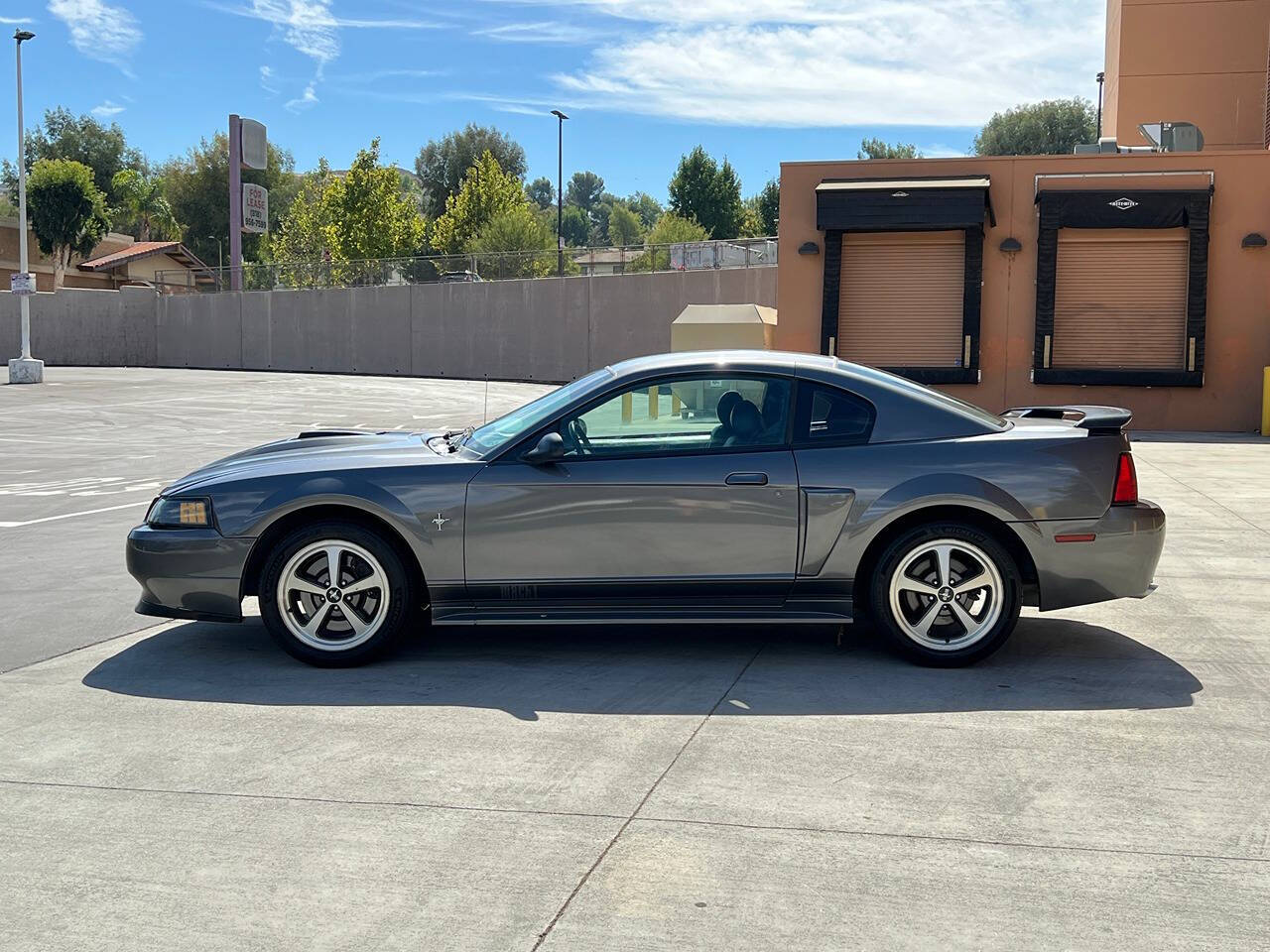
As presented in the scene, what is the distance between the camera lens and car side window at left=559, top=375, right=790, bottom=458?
6266 millimetres

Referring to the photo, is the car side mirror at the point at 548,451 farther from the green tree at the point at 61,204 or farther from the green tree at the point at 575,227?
the green tree at the point at 575,227

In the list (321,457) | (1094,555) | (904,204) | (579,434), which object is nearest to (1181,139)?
(904,204)

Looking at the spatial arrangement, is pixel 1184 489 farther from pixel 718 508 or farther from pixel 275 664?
pixel 275 664

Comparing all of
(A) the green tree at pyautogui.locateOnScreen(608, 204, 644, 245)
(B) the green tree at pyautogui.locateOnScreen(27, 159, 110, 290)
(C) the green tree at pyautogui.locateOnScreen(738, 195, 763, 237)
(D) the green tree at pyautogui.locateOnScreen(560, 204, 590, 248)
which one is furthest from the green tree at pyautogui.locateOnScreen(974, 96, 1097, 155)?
(D) the green tree at pyautogui.locateOnScreen(560, 204, 590, 248)

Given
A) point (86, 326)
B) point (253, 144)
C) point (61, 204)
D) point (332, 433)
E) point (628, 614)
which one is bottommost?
point (628, 614)

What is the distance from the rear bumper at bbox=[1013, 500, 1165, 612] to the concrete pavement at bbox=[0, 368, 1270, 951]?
38 centimetres

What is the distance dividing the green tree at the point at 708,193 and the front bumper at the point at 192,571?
3417 inches

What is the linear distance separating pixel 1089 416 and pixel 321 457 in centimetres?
381

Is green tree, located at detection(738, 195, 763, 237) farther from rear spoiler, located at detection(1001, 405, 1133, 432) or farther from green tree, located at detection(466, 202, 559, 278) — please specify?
rear spoiler, located at detection(1001, 405, 1133, 432)

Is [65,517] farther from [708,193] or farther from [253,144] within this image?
[708,193]

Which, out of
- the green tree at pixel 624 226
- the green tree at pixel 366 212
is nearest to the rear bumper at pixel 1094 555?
the green tree at pixel 366 212

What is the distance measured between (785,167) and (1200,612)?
52.9 feet

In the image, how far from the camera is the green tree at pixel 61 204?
68562 millimetres

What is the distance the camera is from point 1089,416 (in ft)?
21.4
